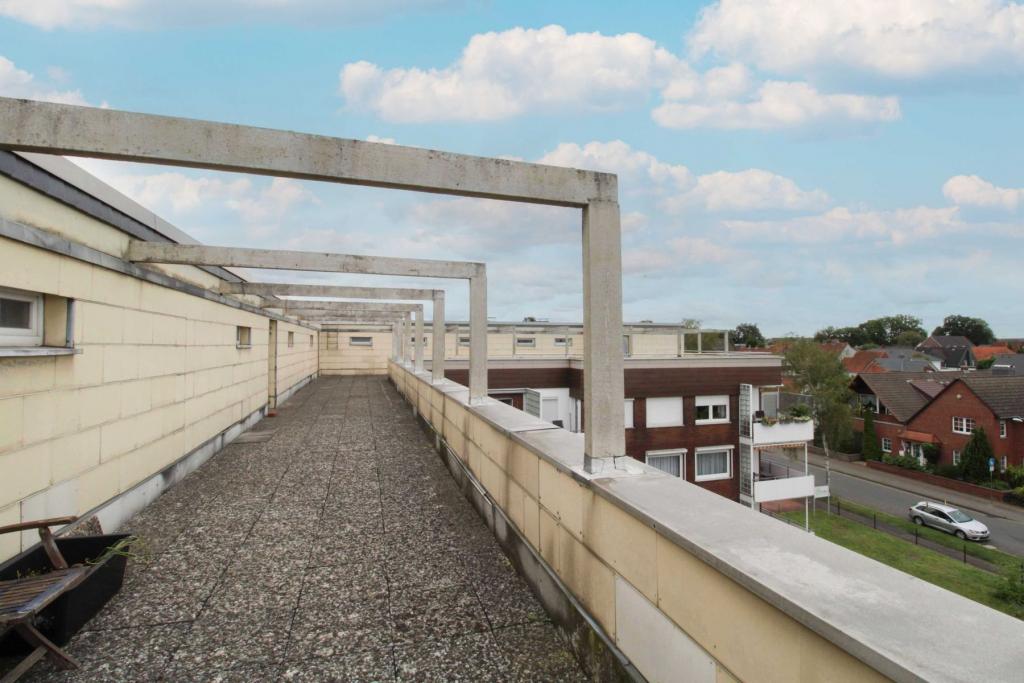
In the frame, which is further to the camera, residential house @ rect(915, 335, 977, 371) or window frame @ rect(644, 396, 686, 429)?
residential house @ rect(915, 335, 977, 371)

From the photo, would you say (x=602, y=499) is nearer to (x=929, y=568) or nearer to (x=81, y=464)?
(x=81, y=464)

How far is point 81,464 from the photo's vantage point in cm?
404

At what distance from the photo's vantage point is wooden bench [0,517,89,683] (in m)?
2.26

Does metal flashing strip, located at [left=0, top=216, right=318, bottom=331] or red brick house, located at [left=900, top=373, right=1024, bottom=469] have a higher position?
metal flashing strip, located at [left=0, top=216, right=318, bottom=331]

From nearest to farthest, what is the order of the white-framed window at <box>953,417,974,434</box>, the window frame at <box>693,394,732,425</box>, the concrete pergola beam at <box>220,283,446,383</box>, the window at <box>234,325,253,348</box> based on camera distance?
the concrete pergola beam at <box>220,283,446,383</box>, the window at <box>234,325,253,348</box>, the window frame at <box>693,394,732,425</box>, the white-framed window at <box>953,417,974,434</box>

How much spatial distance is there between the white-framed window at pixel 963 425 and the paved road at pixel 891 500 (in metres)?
4.93

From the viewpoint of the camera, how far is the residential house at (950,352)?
63.0 m

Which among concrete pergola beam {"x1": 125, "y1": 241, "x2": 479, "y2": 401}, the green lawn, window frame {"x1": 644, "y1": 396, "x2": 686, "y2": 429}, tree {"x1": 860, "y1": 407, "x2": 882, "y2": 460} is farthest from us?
tree {"x1": 860, "y1": 407, "x2": 882, "y2": 460}

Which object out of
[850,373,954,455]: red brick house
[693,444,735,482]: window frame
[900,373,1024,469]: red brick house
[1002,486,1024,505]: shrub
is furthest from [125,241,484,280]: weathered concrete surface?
[850,373,954,455]: red brick house

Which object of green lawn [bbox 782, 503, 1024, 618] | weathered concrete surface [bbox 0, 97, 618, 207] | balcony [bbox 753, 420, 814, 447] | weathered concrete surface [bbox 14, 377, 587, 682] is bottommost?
green lawn [bbox 782, 503, 1024, 618]

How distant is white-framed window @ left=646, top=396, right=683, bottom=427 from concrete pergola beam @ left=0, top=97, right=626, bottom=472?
14.7 meters

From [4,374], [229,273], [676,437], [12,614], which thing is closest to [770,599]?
[12,614]

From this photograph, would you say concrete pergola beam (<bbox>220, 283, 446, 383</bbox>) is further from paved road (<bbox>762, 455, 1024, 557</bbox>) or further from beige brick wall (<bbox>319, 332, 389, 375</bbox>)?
paved road (<bbox>762, 455, 1024, 557</bbox>)

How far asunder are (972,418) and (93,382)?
3442 cm
